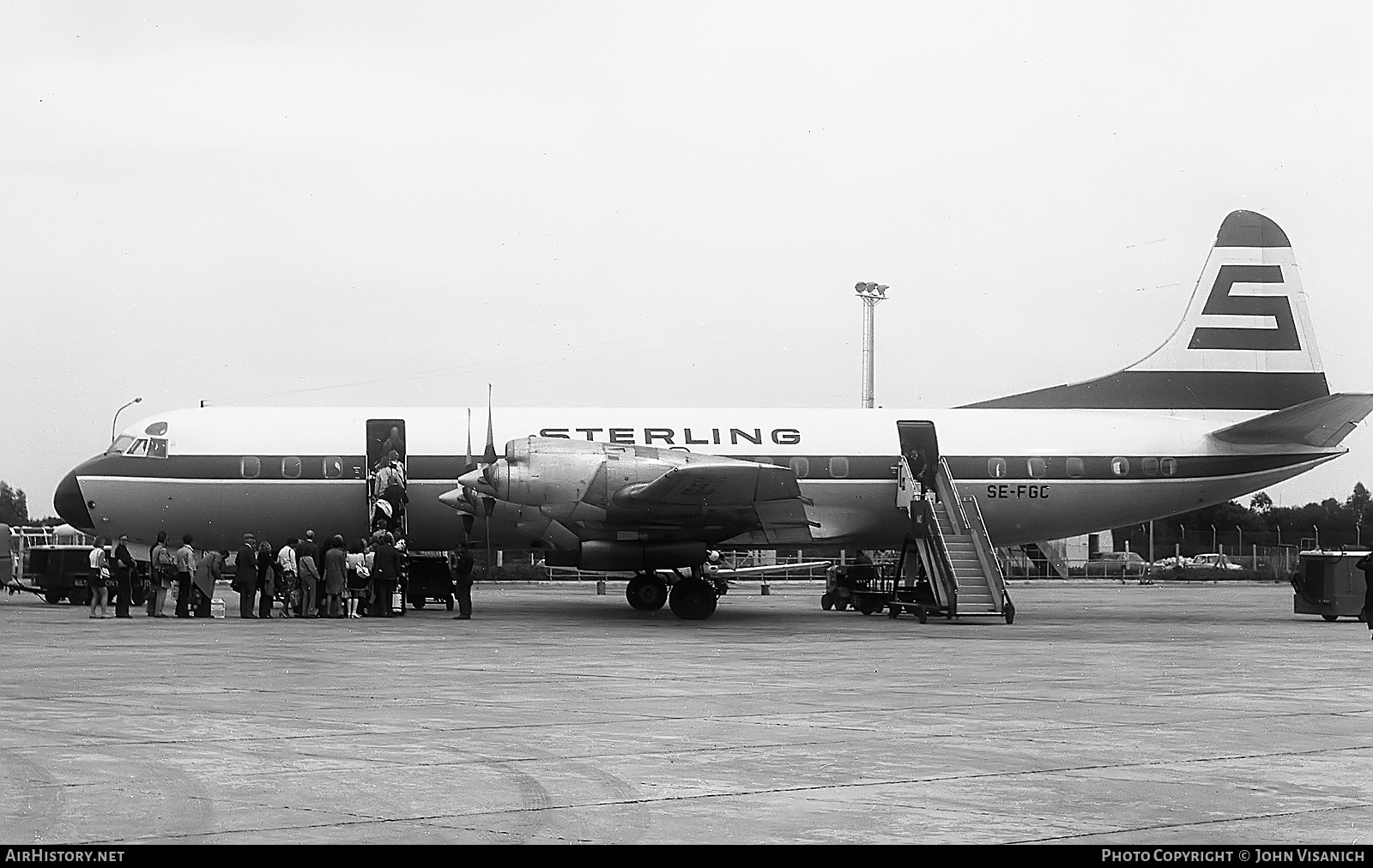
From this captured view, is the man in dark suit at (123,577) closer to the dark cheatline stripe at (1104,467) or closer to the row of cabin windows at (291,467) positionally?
the row of cabin windows at (291,467)

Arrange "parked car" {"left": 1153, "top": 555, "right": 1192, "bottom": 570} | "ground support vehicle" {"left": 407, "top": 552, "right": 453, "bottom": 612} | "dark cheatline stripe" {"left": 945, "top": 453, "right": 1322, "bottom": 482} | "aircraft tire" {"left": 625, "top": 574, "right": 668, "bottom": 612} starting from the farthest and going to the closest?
"parked car" {"left": 1153, "top": 555, "right": 1192, "bottom": 570} → "ground support vehicle" {"left": 407, "top": 552, "right": 453, "bottom": 612} → "dark cheatline stripe" {"left": 945, "top": 453, "right": 1322, "bottom": 482} → "aircraft tire" {"left": 625, "top": 574, "right": 668, "bottom": 612}

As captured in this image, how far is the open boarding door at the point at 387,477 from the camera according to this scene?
2686 centimetres

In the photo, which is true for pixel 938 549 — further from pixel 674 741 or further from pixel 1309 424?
pixel 674 741

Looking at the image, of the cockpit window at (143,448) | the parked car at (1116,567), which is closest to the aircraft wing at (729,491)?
the cockpit window at (143,448)

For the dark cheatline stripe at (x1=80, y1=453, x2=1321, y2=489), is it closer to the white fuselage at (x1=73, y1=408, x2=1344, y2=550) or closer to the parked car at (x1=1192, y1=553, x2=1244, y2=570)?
the white fuselage at (x1=73, y1=408, x2=1344, y2=550)

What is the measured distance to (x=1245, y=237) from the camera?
3073cm

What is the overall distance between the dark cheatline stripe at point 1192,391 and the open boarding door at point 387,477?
1160 cm

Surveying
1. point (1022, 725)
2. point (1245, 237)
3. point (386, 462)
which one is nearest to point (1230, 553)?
point (1245, 237)

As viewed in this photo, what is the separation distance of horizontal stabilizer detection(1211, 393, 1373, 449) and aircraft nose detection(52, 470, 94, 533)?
21.7m

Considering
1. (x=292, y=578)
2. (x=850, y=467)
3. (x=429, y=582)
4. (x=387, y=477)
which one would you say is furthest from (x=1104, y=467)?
(x=292, y=578)

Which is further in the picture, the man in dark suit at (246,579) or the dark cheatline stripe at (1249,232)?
the dark cheatline stripe at (1249,232)

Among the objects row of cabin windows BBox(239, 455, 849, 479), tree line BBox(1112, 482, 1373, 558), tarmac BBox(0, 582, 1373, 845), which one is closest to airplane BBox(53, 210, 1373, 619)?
row of cabin windows BBox(239, 455, 849, 479)

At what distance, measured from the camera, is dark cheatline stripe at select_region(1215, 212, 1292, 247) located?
3077cm

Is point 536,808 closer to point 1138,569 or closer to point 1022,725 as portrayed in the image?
point 1022,725
